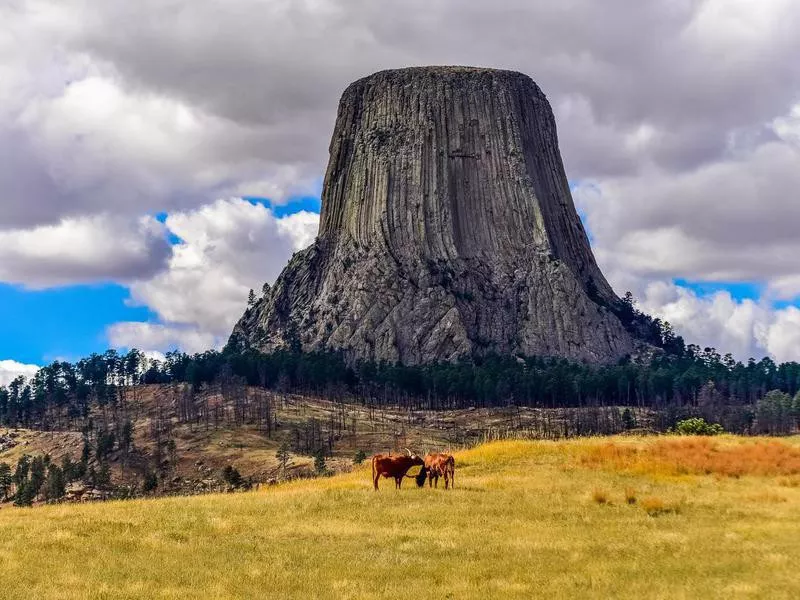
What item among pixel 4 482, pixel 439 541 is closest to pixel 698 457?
pixel 439 541

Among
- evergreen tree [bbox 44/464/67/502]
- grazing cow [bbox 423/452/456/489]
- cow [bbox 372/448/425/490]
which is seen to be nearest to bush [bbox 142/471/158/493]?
evergreen tree [bbox 44/464/67/502]

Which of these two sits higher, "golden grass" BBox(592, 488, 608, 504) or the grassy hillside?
"golden grass" BBox(592, 488, 608, 504)

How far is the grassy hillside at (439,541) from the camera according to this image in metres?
20.7

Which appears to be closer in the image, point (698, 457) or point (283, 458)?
point (698, 457)

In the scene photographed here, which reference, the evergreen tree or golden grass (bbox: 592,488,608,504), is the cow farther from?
the evergreen tree

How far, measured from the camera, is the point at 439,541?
25875 mm

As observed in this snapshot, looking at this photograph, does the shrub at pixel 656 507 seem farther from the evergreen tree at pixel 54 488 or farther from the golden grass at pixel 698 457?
the evergreen tree at pixel 54 488

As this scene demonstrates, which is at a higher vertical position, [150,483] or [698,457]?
[698,457]

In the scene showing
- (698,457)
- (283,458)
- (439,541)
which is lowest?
(283,458)

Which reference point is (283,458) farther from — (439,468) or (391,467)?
(439,468)

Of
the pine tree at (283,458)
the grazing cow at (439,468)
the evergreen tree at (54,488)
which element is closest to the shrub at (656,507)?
the grazing cow at (439,468)

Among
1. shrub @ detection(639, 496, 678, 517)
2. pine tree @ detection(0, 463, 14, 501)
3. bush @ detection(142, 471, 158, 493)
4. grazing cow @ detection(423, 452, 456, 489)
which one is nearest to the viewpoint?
shrub @ detection(639, 496, 678, 517)

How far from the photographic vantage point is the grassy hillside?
20.7 m

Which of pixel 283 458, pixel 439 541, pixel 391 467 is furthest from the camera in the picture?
pixel 283 458
